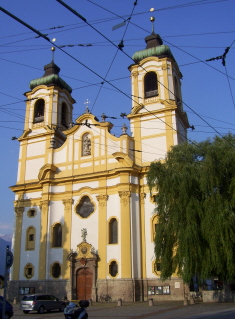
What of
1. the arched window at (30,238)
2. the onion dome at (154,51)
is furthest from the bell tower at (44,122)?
the onion dome at (154,51)

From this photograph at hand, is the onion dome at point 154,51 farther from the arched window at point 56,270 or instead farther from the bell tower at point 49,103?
the arched window at point 56,270

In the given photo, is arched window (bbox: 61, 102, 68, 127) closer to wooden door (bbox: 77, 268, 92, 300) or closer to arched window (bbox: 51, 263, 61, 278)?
arched window (bbox: 51, 263, 61, 278)

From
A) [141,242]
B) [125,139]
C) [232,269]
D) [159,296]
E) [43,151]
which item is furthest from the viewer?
[43,151]

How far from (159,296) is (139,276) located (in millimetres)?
1908

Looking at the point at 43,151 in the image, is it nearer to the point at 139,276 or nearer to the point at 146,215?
the point at 146,215

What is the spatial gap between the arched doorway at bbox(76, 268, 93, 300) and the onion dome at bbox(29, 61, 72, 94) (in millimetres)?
18073

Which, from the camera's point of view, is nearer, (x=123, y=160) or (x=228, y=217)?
(x=228, y=217)

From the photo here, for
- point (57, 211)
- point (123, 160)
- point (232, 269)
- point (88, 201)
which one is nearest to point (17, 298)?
point (57, 211)

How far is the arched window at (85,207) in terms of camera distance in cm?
2942

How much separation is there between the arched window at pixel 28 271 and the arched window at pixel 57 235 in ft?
8.34

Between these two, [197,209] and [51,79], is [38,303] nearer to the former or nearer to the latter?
[197,209]

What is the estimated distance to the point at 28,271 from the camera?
2981 centimetres

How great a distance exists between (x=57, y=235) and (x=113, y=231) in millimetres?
5022

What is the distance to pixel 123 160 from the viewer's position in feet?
94.3
